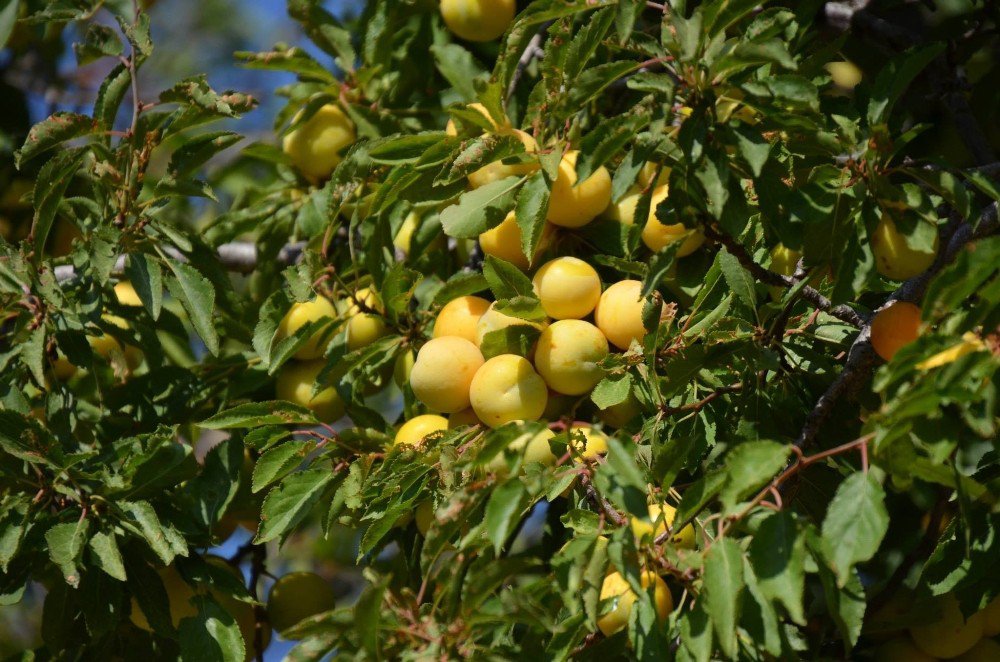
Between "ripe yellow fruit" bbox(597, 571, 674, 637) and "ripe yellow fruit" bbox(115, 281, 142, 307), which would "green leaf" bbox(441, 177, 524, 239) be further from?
"ripe yellow fruit" bbox(115, 281, 142, 307)

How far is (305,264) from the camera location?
150 centimetres

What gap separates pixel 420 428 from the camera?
4.78ft

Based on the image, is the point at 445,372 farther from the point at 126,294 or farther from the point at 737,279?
the point at 126,294

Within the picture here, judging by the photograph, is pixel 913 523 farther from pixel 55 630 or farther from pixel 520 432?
pixel 55 630

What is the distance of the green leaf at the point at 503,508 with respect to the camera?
978 millimetres

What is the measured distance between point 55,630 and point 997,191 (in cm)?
137

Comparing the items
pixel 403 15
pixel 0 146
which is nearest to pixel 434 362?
pixel 403 15

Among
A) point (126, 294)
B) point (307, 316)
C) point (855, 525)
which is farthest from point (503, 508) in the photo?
point (126, 294)

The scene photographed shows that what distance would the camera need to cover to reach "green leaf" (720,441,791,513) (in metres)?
0.99

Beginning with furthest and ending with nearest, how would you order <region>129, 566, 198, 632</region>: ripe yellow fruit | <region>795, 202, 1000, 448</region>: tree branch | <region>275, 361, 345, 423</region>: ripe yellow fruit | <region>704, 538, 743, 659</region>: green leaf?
<region>275, 361, 345, 423</region>: ripe yellow fruit < <region>129, 566, 198, 632</region>: ripe yellow fruit < <region>795, 202, 1000, 448</region>: tree branch < <region>704, 538, 743, 659</region>: green leaf

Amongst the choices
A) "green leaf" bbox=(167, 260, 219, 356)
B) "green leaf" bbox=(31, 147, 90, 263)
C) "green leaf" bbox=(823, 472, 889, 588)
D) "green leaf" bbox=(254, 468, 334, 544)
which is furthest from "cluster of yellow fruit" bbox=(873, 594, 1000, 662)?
"green leaf" bbox=(31, 147, 90, 263)

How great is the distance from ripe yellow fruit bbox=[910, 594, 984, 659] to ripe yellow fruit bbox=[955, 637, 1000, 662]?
0.02 m

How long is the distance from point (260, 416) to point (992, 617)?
40.2 inches

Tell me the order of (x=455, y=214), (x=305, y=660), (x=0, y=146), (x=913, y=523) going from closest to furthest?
(x=305, y=660) → (x=455, y=214) → (x=913, y=523) → (x=0, y=146)
